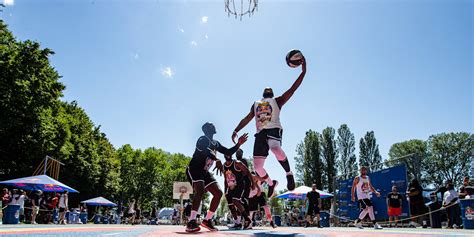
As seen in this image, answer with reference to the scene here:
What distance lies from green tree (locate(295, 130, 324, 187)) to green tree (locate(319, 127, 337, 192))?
0.81 metres

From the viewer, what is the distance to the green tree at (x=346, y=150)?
52250 mm

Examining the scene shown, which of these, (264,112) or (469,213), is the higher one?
(264,112)

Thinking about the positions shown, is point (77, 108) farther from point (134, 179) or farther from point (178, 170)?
point (178, 170)

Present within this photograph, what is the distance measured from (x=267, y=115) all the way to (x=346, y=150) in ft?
165

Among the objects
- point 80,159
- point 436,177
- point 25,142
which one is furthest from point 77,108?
point 436,177

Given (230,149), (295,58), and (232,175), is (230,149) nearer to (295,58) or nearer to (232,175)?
(295,58)

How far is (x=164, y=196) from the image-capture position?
2643 inches

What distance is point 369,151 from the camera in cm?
5519

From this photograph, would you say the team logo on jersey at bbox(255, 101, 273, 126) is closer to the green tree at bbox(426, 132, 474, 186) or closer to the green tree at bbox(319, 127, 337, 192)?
the green tree at bbox(319, 127, 337, 192)

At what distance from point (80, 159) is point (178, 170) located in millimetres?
32857

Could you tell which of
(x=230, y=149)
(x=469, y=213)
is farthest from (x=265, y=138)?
(x=469, y=213)

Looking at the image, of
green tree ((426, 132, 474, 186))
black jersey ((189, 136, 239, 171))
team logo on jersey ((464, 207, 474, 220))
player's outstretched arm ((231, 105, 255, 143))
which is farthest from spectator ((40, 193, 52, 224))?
green tree ((426, 132, 474, 186))

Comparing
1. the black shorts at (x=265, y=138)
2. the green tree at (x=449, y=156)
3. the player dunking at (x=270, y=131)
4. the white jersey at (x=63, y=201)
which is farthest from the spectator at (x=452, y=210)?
the green tree at (x=449, y=156)

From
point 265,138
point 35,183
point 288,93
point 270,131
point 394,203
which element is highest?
point 288,93
